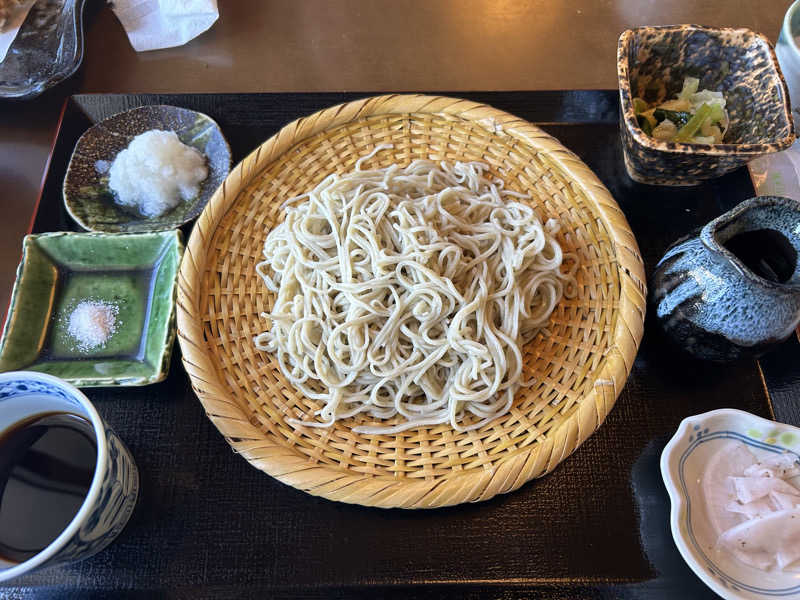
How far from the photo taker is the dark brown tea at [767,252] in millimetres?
1403

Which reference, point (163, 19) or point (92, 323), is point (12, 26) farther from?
point (92, 323)

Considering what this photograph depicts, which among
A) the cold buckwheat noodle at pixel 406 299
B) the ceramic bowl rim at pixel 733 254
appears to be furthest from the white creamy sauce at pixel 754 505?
the cold buckwheat noodle at pixel 406 299

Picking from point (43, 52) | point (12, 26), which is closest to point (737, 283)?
point (43, 52)

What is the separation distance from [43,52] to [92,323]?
4.52 ft

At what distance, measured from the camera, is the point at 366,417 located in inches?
62.2

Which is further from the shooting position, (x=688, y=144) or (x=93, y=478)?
(x=688, y=144)

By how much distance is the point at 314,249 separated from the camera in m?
1.69

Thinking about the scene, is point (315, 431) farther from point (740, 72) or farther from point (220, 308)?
point (740, 72)

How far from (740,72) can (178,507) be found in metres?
2.26

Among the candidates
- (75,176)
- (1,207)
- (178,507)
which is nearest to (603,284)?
(178,507)

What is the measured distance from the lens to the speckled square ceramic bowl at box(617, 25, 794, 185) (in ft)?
5.46

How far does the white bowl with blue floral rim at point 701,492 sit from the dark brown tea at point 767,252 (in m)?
0.40

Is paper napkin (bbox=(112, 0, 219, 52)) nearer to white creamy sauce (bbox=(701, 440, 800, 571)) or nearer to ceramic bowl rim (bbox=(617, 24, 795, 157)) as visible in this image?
ceramic bowl rim (bbox=(617, 24, 795, 157))

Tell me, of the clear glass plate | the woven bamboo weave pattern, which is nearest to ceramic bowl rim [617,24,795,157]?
the woven bamboo weave pattern
